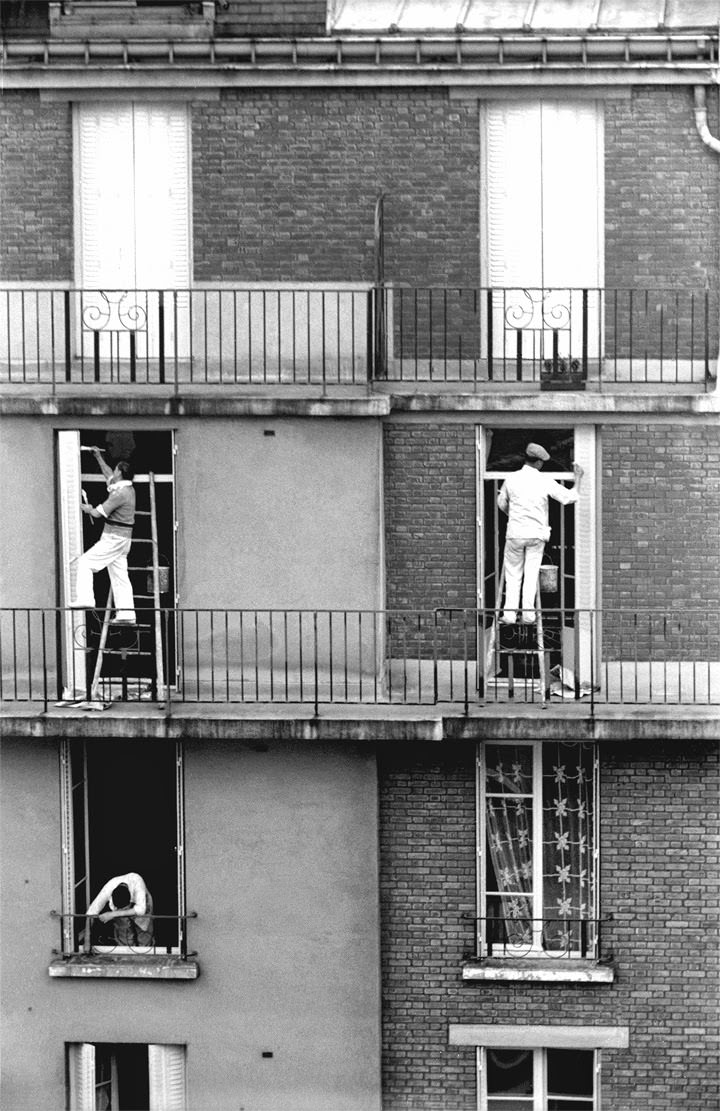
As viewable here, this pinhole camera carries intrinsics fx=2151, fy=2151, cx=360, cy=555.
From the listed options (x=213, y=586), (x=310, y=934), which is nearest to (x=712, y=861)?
(x=310, y=934)

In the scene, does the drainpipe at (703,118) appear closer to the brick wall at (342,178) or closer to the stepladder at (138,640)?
the brick wall at (342,178)

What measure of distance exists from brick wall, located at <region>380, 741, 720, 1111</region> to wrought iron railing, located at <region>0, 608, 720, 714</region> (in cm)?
71

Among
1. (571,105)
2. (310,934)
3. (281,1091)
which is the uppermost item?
(571,105)

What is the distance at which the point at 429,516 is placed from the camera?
21031 mm

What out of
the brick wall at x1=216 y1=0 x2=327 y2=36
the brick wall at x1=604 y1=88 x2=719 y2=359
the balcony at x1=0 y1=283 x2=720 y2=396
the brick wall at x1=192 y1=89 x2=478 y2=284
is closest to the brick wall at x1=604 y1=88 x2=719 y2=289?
the brick wall at x1=604 y1=88 x2=719 y2=359

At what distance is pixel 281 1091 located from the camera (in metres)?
21.0

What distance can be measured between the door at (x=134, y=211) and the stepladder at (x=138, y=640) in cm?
175

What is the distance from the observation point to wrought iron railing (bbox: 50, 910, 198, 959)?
2114 cm

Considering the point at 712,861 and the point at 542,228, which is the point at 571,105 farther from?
the point at 712,861

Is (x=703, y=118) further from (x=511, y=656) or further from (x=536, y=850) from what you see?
(x=536, y=850)

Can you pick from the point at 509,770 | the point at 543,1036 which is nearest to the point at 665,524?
the point at 509,770

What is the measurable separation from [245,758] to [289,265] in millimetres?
4836

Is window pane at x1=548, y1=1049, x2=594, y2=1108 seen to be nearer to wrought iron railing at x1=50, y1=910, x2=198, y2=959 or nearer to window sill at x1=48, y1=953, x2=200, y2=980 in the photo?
window sill at x1=48, y1=953, x2=200, y2=980

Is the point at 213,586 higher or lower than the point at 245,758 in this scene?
higher
